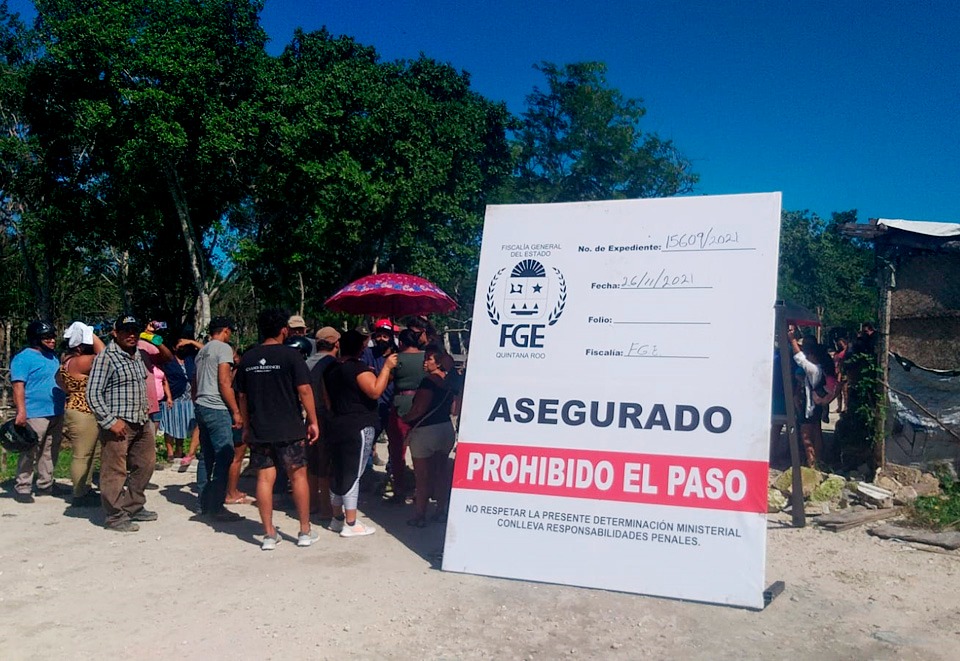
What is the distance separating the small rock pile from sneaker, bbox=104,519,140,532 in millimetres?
5764

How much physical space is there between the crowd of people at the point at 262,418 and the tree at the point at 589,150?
2586 centimetres

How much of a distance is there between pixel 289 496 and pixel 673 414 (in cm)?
449

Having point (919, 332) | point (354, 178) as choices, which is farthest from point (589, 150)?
point (919, 332)

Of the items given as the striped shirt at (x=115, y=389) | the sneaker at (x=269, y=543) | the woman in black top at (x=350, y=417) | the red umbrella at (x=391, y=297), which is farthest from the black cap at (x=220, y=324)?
the red umbrella at (x=391, y=297)

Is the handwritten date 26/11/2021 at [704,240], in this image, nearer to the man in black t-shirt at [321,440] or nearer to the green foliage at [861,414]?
the man in black t-shirt at [321,440]

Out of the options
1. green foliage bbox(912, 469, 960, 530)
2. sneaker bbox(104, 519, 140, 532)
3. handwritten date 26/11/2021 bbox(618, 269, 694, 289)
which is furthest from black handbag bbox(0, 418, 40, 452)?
green foliage bbox(912, 469, 960, 530)

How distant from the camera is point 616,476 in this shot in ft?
17.4

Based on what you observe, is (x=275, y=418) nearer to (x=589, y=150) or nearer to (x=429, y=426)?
(x=429, y=426)

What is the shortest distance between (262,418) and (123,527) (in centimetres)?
181

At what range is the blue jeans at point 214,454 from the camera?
723cm

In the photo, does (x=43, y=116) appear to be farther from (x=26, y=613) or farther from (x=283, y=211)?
(x=26, y=613)

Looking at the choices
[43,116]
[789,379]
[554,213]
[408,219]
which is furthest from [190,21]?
[789,379]

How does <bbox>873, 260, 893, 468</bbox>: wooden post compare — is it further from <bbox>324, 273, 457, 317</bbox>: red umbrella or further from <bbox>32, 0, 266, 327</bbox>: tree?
<bbox>32, 0, 266, 327</bbox>: tree

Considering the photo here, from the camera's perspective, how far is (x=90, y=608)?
4.94m
